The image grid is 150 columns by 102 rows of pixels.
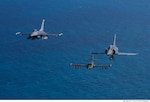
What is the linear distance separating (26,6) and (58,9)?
1441 cm

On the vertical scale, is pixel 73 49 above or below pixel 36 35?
above

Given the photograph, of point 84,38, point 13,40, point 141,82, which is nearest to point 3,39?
point 13,40

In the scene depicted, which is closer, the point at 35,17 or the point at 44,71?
the point at 44,71

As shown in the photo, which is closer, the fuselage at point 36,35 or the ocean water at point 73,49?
the fuselage at point 36,35

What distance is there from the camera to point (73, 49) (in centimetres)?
15500

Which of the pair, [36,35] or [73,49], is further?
[73,49]

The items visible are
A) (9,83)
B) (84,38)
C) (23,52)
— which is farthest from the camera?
(84,38)

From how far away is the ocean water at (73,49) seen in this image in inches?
5167

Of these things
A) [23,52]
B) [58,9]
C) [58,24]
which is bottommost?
[23,52]

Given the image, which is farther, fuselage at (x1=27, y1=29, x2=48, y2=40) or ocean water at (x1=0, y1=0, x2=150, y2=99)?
ocean water at (x1=0, y1=0, x2=150, y2=99)

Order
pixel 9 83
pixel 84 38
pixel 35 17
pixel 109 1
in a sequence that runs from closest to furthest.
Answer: pixel 9 83
pixel 84 38
pixel 35 17
pixel 109 1

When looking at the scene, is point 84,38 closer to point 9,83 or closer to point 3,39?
point 3,39

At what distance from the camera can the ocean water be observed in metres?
131

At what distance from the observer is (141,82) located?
136m
